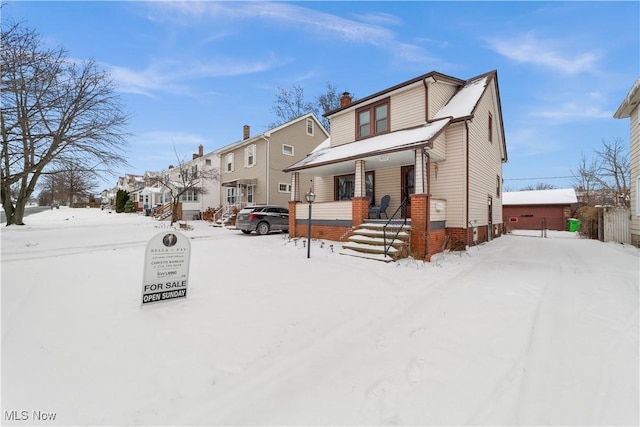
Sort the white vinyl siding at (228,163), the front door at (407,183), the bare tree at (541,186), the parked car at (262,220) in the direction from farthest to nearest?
the bare tree at (541,186)
the white vinyl siding at (228,163)
the parked car at (262,220)
the front door at (407,183)

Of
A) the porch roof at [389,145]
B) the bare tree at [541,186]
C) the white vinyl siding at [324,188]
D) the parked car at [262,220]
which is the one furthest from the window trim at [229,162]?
the bare tree at [541,186]

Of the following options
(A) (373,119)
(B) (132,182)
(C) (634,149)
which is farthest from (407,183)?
(B) (132,182)

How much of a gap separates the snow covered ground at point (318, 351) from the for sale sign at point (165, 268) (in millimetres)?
253

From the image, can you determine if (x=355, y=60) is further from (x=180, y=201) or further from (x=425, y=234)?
(x=180, y=201)

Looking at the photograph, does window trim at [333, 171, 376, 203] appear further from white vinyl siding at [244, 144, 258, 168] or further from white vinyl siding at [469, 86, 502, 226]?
white vinyl siding at [244, 144, 258, 168]

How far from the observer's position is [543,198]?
2823cm

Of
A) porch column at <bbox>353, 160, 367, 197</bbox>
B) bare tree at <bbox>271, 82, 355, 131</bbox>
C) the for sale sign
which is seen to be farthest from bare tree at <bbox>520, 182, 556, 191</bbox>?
the for sale sign

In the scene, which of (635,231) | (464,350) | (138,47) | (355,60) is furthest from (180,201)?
(635,231)

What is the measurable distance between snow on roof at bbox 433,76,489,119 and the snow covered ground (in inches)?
298

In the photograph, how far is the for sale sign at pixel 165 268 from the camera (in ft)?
13.8

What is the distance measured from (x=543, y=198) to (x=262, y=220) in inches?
1172

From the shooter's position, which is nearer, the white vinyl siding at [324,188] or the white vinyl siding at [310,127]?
the white vinyl siding at [324,188]

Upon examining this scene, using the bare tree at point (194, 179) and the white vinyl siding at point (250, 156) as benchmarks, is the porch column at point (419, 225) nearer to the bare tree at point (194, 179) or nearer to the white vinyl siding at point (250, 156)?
the white vinyl siding at point (250, 156)

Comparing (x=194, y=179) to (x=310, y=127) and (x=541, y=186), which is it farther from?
(x=541, y=186)
